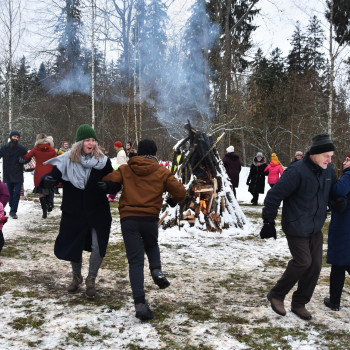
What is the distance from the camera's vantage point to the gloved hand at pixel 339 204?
3.52 metres

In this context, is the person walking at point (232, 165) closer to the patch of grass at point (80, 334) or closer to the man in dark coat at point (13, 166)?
the man in dark coat at point (13, 166)

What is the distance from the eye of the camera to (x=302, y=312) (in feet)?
11.5

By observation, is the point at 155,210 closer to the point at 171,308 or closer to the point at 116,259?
the point at 171,308

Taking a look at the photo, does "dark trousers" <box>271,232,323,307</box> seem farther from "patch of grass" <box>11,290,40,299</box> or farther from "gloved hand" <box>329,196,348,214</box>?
"patch of grass" <box>11,290,40,299</box>

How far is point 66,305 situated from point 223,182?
510 cm

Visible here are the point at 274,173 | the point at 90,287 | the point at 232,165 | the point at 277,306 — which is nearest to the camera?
the point at 277,306

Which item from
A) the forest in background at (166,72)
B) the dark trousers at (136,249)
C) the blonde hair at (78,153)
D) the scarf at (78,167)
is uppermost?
the forest in background at (166,72)

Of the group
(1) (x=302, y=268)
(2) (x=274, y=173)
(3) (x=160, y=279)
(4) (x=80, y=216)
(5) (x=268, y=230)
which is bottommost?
(3) (x=160, y=279)

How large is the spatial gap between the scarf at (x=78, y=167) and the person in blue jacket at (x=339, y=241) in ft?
7.94

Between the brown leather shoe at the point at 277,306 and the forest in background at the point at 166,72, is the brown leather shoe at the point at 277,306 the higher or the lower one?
the lower one

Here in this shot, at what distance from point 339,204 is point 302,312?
3.64 feet

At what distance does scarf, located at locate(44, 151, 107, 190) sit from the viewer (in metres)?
3.71

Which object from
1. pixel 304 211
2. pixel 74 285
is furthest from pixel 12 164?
pixel 304 211

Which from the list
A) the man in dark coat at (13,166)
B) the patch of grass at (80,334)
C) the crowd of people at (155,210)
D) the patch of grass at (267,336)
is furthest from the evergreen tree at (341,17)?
the patch of grass at (80,334)
